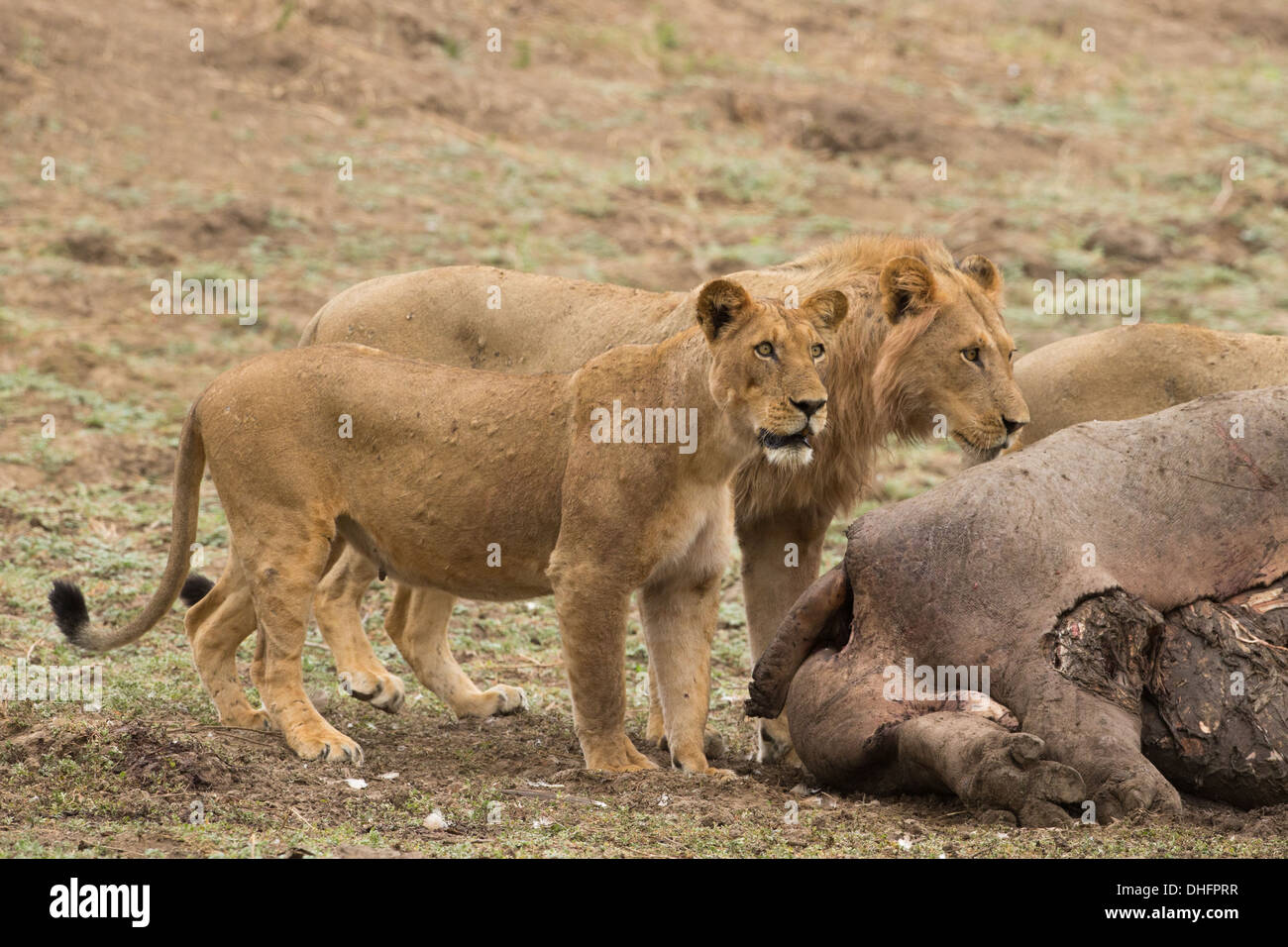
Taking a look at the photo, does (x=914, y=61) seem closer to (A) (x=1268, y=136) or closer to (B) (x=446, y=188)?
(A) (x=1268, y=136)

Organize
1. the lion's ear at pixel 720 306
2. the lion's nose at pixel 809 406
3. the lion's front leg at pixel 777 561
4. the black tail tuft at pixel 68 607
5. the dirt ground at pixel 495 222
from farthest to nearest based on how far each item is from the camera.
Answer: the lion's front leg at pixel 777 561
the black tail tuft at pixel 68 607
the lion's ear at pixel 720 306
the lion's nose at pixel 809 406
the dirt ground at pixel 495 222

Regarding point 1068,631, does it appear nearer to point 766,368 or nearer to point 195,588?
point 766,368

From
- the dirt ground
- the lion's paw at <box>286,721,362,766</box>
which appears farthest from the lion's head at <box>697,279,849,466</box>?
the lion's paw at <box>286,721,362,766</box>

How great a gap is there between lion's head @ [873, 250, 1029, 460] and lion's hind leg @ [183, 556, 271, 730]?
111 inches

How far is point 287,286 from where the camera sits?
1406 centimetres

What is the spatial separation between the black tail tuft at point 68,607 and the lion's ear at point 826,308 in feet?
10.2

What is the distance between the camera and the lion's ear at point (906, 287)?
272 inches

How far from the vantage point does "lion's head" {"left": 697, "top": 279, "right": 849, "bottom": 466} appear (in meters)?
5.79

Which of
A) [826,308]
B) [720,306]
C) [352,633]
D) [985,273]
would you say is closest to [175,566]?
[352,633]

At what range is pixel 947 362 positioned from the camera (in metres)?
6.95

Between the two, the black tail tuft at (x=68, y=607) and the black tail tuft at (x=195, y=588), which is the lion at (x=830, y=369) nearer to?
the black tail tuft at (x=195, y=588)

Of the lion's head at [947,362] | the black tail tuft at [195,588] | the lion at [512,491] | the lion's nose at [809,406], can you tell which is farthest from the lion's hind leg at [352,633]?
the lion's head at [947,362]

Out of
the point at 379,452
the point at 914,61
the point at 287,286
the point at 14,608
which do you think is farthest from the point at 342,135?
the point at 379,452

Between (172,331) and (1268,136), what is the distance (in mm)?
13462
